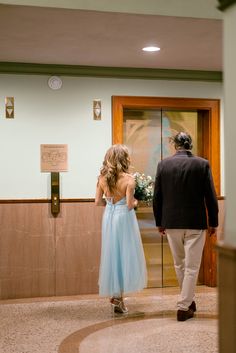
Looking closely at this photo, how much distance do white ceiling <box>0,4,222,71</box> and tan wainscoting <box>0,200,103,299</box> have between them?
156 centimetres

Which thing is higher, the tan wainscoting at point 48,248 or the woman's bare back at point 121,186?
the woman's bare back at point 121,186

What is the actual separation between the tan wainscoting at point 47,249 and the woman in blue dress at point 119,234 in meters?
1.06

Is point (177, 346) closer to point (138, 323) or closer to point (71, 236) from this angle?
point (138, 323)

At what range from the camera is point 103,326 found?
499 centimetres

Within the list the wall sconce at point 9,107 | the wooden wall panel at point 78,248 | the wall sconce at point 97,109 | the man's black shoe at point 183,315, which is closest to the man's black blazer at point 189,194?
the man's black shoe at point 183,315

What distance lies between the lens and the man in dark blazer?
16.3ft

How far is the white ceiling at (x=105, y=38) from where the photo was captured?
461 cm

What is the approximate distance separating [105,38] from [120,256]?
1.93 m

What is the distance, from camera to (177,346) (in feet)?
14.3

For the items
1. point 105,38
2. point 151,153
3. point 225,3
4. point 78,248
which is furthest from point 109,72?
point 225,3

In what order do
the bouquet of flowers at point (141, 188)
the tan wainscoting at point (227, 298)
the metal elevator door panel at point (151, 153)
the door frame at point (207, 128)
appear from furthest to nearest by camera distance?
the metal elevator door panel at point (151, 153), the door frame at point (207, 128), the bouquet of flowers at point (141, 188), the tan wainscoting at point (227, 298)

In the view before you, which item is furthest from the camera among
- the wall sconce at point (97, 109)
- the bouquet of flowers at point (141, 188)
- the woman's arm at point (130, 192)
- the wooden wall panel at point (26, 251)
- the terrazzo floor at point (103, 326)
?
the wall sconce at point (97, 109)

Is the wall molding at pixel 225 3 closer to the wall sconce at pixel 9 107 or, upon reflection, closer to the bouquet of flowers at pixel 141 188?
the bouquet of flowers at pixel 141 188

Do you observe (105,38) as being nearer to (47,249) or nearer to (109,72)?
(109,72)
